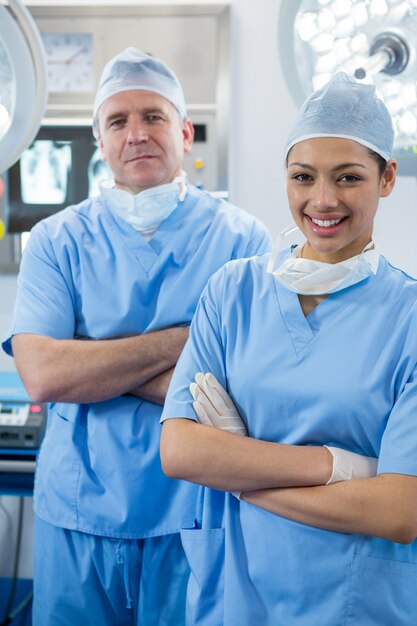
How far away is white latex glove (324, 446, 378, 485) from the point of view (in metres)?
1.05

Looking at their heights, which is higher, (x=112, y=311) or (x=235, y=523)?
(x=112, y=311)

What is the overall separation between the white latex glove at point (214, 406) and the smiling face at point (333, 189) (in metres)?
0.28

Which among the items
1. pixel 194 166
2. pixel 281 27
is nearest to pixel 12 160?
pixel 281 27

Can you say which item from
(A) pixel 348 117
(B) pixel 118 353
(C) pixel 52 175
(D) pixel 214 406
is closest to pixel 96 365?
(B) pixel 118 353

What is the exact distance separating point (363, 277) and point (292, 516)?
39cm

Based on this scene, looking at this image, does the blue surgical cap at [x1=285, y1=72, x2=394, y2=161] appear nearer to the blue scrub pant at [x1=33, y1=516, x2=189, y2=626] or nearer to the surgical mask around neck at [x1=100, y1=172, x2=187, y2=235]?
the surgical mask around neck at [x1=100, y1=172, x2=187, y2=235]

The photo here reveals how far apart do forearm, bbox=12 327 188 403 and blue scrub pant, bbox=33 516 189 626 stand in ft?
1.00

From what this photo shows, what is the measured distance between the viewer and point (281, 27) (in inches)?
50.1

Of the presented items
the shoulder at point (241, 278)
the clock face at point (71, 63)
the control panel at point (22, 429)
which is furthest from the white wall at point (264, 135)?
the shoulder at point (241, 278)

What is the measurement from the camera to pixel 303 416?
111 cm

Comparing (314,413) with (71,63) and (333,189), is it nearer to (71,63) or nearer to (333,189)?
(333,189)

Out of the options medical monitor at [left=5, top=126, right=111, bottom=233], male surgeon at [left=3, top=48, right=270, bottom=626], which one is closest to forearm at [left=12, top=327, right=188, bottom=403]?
male surgeon at [left=3, top=48, right=270, bottom=626]

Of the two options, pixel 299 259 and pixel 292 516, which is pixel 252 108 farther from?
pixel 292 516

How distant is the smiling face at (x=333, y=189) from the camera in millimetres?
1109
